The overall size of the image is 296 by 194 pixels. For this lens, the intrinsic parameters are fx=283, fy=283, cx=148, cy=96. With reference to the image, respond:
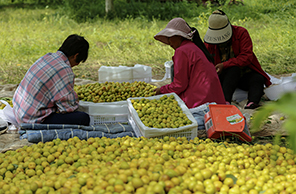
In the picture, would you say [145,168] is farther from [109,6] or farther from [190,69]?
[109,6]

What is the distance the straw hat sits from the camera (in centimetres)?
372

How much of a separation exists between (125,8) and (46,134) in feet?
32.6

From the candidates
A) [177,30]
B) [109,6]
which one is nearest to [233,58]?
[177,30]

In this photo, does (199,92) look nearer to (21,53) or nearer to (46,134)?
(46,134)

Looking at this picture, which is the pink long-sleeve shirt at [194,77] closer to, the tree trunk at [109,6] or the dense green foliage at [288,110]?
the dense green foliage at [288,110]

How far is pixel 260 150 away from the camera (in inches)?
86.0

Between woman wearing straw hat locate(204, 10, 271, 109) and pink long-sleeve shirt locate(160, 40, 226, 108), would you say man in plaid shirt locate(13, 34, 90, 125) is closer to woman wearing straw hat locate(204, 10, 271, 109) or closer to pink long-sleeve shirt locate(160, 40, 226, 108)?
pink long-sleeve shirt locate(160, 40, 226, 108)

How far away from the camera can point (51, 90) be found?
286 cm

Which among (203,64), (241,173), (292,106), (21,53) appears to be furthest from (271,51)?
(292,106)

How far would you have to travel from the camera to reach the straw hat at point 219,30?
3.72 metres

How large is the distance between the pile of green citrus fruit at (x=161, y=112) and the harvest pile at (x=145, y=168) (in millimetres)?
223

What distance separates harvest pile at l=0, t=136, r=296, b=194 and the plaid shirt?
57 cm

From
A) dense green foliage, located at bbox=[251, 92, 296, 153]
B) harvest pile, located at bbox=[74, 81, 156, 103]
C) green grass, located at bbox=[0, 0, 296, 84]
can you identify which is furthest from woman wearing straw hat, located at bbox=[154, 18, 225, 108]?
dense green foliage, located at bbox=[251, 92, 296, 153]

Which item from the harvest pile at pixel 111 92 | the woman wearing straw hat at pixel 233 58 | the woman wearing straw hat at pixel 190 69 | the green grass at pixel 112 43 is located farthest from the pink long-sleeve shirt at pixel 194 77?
the green grass at pixel 112 43
